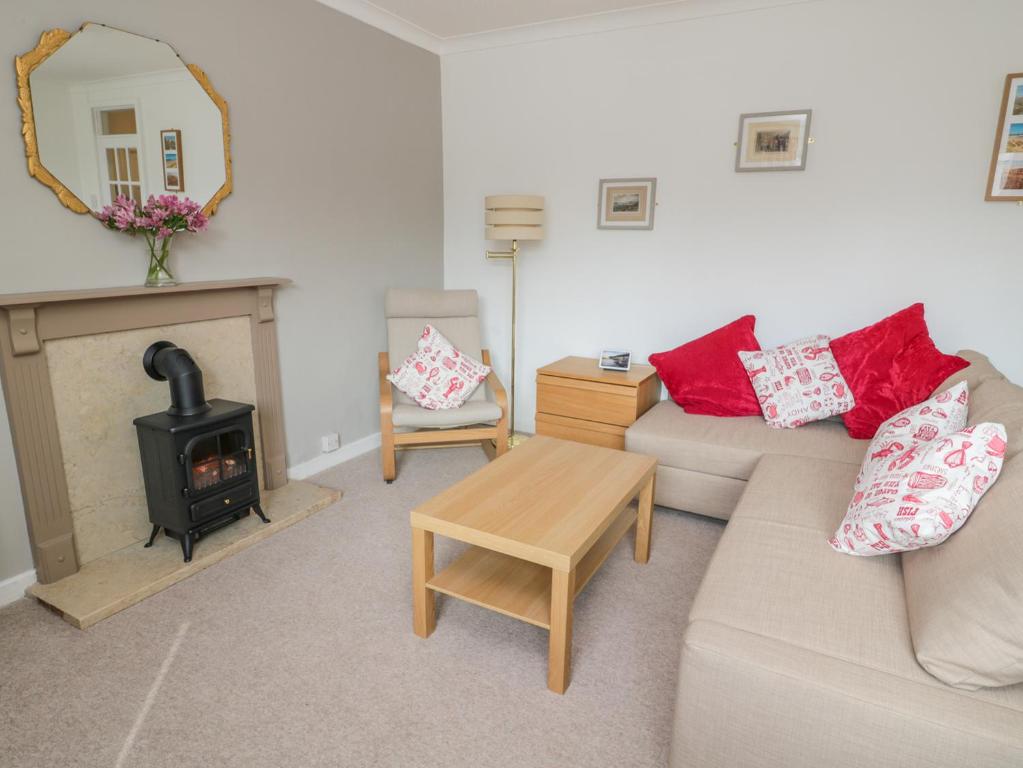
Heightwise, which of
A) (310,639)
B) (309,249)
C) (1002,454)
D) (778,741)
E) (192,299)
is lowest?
(310,639)

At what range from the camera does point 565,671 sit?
1.87 metres

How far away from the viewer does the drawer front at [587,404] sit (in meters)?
3.31

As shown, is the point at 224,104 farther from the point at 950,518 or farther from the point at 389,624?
the point at 950,518

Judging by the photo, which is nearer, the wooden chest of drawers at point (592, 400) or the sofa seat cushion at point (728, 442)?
the sofa seat cushion at point (728, 442)

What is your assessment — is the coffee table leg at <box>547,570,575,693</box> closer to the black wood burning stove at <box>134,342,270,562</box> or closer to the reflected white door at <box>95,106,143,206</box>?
the black wood burning stove at <box>134,342,270,562</box>

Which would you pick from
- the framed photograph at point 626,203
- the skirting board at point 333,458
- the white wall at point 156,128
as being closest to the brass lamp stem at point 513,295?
the framed photograph at point 626,203

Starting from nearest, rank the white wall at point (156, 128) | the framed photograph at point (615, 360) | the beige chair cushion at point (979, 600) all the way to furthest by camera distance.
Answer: the beige chair cushion at point (979, 600)
the white wall at point (156, 128)
the framed photograph at point (615, 360)

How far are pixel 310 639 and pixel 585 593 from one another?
1.02m

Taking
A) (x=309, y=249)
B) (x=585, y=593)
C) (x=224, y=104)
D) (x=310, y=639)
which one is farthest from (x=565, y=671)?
(x=224, y=104)

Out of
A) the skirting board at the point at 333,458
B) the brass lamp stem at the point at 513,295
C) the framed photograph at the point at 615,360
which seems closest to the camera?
the skirting board at the point at 333,458

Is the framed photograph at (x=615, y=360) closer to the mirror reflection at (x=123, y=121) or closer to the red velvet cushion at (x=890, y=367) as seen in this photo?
the red velvet cushion at (x=890, y=367)

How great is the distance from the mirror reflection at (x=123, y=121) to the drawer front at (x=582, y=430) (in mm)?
2068

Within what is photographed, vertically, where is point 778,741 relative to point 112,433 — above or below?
below

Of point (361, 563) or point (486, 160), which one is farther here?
point (486, 160)
